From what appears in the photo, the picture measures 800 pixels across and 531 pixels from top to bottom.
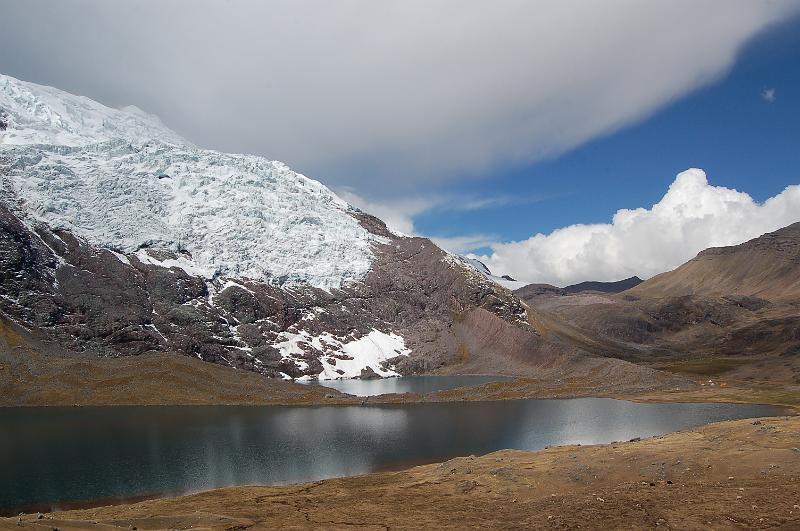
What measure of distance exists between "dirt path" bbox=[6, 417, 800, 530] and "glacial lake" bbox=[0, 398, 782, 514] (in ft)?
45.6

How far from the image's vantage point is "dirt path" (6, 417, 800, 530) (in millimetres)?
33188

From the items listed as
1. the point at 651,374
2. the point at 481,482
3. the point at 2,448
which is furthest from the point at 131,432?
the point at 651,374

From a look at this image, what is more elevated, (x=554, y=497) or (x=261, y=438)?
(x=261, y=438)

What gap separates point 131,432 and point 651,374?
6013 inches

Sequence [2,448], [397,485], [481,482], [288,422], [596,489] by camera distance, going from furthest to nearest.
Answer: [288,422]
[2,448]
[397,485]
[481,482]
[596,489]

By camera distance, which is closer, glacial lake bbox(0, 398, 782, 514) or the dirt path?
the dirt path

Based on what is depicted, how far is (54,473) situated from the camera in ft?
227

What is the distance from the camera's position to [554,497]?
4219 cm

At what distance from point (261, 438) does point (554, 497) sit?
215 ft

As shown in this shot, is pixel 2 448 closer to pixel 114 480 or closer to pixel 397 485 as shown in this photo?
pixel 114 480

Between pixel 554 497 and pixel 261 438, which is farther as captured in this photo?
pixel 261 438

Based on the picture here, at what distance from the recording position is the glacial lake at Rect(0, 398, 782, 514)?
67.1m

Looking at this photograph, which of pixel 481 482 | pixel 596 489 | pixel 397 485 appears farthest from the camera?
pixel 397 485

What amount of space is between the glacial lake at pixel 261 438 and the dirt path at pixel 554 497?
45.6 feet
